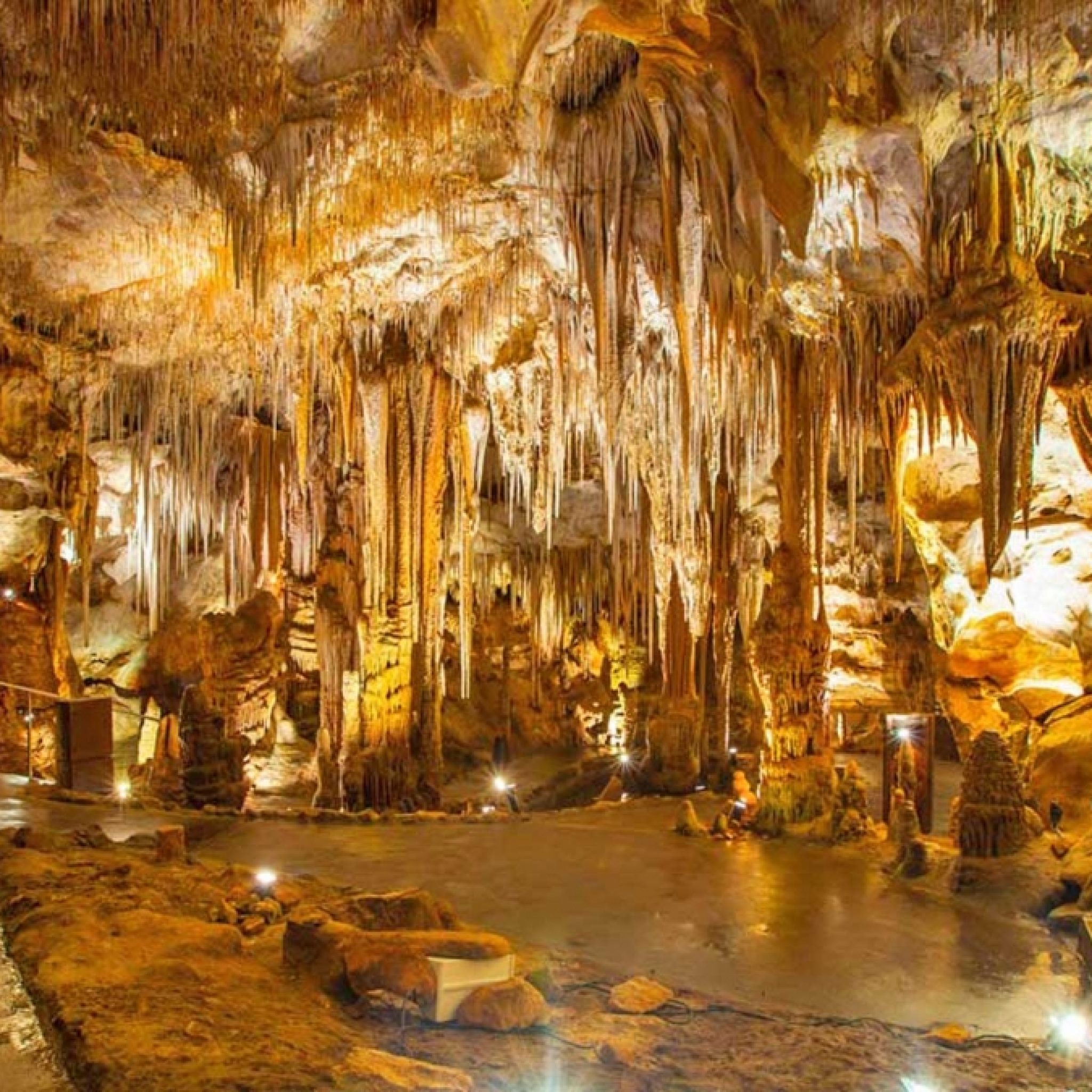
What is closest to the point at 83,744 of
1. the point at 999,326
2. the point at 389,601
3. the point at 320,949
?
the point at 389,601

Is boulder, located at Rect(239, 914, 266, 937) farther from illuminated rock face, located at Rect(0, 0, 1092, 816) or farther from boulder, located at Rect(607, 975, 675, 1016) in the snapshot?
illuminated rock face, located at Rect(0, 0, 1092, 816)

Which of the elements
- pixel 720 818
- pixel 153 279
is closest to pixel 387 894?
pixel 720 818

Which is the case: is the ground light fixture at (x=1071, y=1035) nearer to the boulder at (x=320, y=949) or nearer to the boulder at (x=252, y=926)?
the boulder at (x=320, y=949)

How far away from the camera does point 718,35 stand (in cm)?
549

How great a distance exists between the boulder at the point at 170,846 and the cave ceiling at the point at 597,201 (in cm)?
466

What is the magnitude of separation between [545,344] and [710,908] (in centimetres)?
649

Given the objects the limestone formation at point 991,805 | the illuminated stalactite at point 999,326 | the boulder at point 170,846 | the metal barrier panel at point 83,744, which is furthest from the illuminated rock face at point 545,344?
the boulder at point 170,846

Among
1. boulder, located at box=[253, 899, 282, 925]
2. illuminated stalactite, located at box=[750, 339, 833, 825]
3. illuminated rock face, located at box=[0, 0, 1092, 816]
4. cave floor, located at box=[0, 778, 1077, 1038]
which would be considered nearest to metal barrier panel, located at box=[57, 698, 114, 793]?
cave floor, located at box=[0, 778, 1077, 1038]

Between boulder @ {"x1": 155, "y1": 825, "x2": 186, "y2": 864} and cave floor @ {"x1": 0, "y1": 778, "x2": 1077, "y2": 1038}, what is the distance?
0.91m

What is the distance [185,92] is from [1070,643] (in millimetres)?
10458

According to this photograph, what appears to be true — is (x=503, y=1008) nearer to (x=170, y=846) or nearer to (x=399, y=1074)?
(x=399, y=1074)

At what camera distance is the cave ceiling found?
5.52 m

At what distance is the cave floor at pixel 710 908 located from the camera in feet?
15.7

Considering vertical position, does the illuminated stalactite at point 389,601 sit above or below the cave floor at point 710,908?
above
